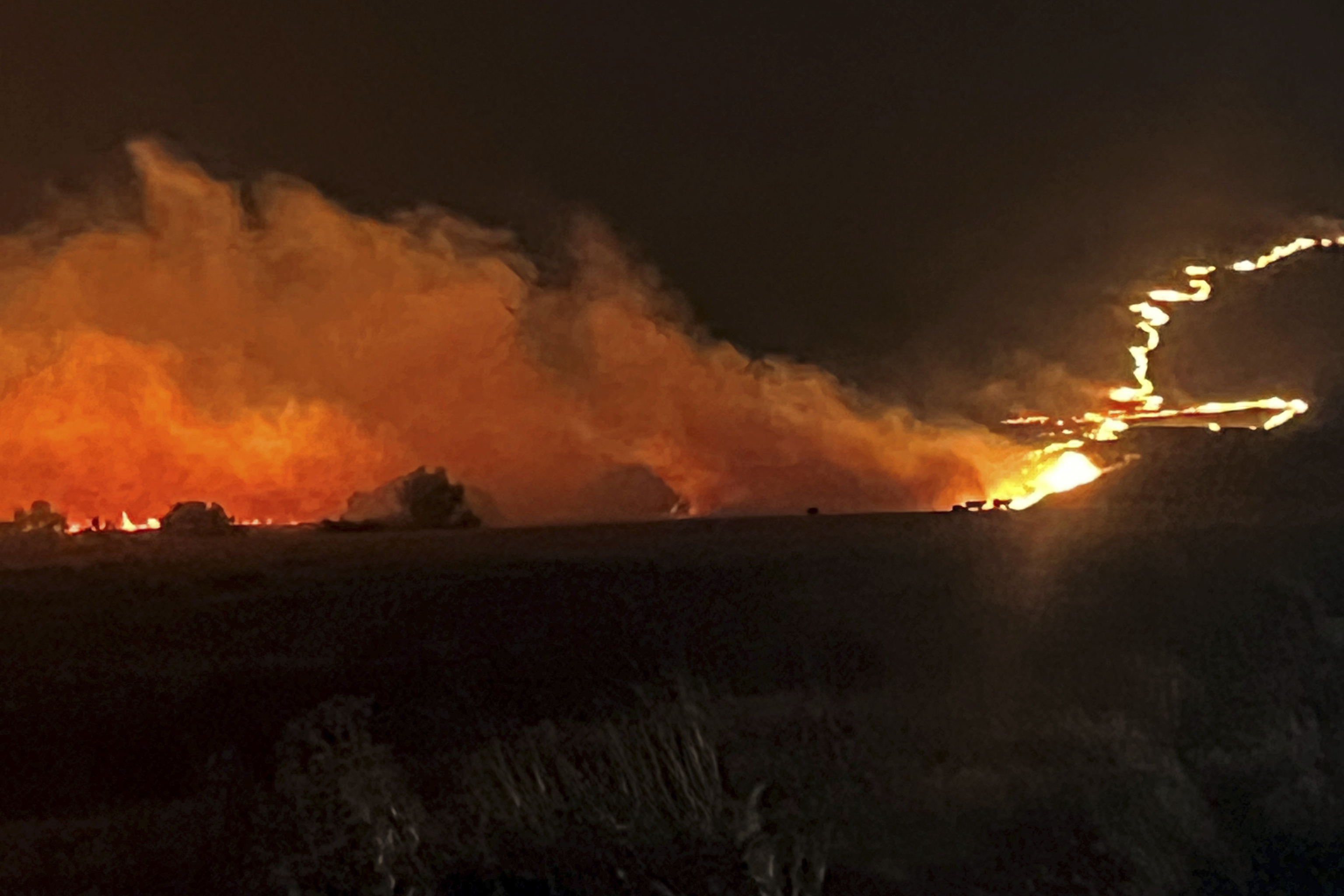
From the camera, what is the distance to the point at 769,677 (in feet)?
20.7

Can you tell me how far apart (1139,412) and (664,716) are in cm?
549

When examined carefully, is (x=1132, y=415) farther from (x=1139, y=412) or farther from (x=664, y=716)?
(x=664, y=716)

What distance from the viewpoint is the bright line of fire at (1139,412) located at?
9.70 metres

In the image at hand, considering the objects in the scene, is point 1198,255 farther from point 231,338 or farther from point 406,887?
point 406,887

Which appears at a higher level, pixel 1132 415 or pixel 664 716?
pixel 1132 415

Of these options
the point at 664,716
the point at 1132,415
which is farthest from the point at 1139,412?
the point at 664,716

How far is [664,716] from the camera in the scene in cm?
591

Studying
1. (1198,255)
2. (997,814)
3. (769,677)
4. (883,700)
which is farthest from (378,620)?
(1198,255)

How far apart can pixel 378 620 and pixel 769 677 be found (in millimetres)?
1779

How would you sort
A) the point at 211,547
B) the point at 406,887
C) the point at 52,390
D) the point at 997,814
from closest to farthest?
the point at 406,887 → the point at 997,814 → the point at 211,547 → the point at 52,390

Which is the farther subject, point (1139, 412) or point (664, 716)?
point (1139, 412)

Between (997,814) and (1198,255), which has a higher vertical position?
(1198,255)

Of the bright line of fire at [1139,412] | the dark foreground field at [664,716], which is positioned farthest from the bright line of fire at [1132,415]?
the dark foreground field at [664,716]

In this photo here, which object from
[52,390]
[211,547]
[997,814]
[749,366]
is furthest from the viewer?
[749,366]
